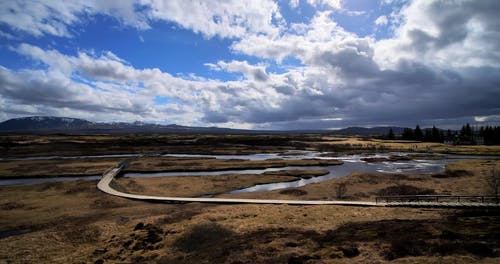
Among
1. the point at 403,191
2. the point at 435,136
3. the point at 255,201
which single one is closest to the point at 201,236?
the point at 255,201

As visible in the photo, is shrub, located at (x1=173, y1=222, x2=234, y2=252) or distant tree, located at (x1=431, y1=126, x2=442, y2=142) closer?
shrub, located at (x1=173, y1=222, x2=234, y2=252)

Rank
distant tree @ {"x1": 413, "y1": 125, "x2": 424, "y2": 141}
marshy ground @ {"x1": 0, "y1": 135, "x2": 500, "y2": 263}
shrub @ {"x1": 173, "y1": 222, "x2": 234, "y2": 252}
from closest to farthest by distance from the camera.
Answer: marshy ground @ {"x1": 0, "y1": 135, "x2": 500, "y2": 263} → shrub @ {"x1": 173, "y1": 222, "x2": 234, "y2": 252} → distant tree @ {"x1": 413, "y1": 125, "x2": 424, "y2": 141}

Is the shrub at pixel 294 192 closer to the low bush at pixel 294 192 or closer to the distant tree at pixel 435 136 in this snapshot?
the low bush at pixel 294 192

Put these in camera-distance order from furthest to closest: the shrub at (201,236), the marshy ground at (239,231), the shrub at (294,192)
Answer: the shrub at (294,192) < the shrub at (201,236) < the marshy ground at (239,231)

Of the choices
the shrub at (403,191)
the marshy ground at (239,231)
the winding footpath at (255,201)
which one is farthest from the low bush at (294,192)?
the shrub at (403,191)

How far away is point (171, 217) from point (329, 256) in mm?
19201

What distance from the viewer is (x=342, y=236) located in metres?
23.2

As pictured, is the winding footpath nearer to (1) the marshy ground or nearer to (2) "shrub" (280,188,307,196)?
(1) the marshy ground

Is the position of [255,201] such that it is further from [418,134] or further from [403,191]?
[418,134]

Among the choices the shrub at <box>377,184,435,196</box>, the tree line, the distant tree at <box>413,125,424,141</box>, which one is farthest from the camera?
the distant tree at <box>413,125,424,141</box>

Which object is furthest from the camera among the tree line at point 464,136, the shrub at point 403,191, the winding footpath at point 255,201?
the tree line at point 464,136

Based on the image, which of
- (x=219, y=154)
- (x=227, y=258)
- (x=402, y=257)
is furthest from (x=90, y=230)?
(x=219, y=154)

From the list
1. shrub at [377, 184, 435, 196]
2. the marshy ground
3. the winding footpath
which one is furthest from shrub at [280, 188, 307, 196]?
shrub at [377, 184, 435, 196]

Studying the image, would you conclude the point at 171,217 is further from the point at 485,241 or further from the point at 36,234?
the point at 485,241
